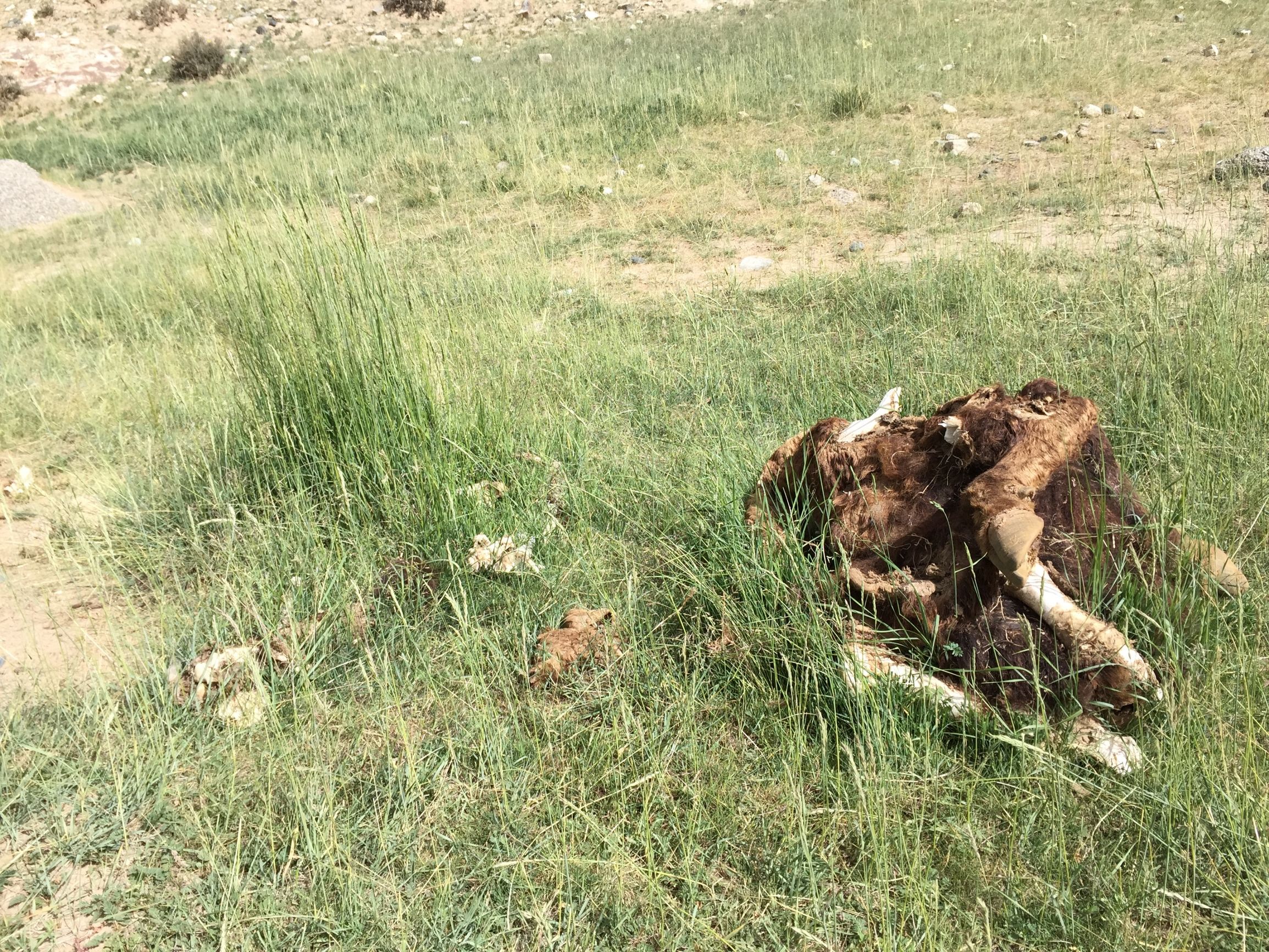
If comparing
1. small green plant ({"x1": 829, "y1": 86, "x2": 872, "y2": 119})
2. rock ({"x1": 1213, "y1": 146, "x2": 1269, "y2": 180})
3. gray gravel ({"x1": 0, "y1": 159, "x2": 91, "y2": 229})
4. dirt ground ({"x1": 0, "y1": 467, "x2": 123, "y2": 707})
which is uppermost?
small green plant ({"x1": 829, "y1": 86, "x2": 872, "y2": 119})

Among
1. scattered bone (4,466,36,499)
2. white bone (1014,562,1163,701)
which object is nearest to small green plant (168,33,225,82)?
scattered bone (4,466,36,499)

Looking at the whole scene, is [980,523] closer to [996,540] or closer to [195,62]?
[996,540]

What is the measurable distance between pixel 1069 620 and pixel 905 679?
39 centimetres

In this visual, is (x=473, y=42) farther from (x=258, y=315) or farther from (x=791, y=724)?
(x=791, y=724)

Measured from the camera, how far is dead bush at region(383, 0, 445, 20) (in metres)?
18.2

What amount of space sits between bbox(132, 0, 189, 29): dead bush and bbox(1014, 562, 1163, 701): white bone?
21243 mm

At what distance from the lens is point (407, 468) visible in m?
3.05

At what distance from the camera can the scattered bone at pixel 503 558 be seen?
108 inches

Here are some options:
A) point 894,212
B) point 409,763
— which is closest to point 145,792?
point 409,763

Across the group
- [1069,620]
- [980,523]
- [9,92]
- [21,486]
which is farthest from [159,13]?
[1069,620]

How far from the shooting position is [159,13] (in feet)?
59.3

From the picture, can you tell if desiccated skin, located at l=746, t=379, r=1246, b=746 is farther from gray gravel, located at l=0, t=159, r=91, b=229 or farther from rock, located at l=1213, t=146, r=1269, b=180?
gray gravel, located at l=0, t=159, r=91, b=229

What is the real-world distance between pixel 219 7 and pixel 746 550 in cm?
2188

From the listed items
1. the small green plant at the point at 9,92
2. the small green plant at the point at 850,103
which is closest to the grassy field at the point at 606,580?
the small green plant at the point at 850,103
